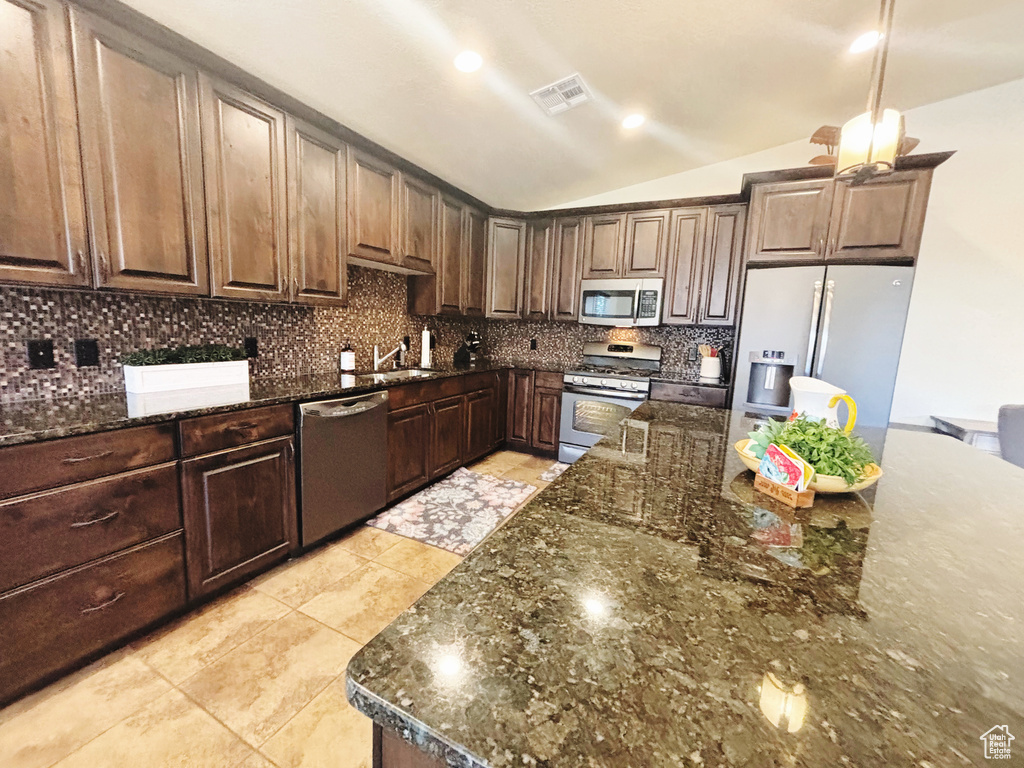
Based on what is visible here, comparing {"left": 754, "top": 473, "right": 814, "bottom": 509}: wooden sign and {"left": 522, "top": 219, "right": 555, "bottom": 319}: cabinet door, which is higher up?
{"left": 522, "top": 219, "right": 555, "bottom": 319}: cabinet door

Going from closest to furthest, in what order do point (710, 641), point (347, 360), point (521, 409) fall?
point (710, 641) < point (347, 360) < point (521, 409)

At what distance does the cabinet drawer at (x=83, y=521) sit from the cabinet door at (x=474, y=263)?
263 cm

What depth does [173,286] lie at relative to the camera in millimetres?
1775

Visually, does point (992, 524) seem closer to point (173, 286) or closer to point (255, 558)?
point (255, 558)

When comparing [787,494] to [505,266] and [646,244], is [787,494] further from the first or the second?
[505,266]

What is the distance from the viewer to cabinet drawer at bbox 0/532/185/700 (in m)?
1.28

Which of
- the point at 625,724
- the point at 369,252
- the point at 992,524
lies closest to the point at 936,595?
the point at 992,524

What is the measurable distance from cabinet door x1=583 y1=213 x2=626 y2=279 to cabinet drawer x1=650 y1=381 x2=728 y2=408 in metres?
Answer: 1.13

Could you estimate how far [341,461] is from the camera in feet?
7.48

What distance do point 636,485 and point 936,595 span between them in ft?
1.72

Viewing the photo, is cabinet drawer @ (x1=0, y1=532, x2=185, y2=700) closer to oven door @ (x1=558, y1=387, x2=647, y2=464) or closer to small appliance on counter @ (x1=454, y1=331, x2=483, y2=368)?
small appliance on counter @ (x1=454, y1=331, x2=483, y2=368)

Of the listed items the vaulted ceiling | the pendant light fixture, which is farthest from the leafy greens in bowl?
the vaulted ceiling

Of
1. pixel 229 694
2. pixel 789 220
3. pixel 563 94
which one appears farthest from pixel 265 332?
pixel 789 220

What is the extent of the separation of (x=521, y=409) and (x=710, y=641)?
351cm
